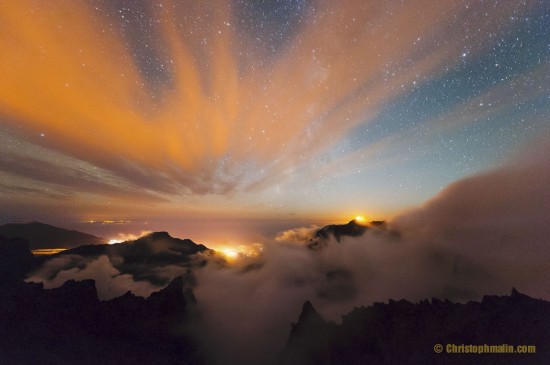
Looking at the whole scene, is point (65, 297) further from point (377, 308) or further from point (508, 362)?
point (508, 362)

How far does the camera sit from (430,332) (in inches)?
5861

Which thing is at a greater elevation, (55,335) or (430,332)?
(430,332)

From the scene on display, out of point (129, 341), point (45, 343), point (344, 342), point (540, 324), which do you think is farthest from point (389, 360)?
point (45, 343)

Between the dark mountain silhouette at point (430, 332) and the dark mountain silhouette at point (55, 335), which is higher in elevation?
the dark mountain silhouette at point (430, 332)

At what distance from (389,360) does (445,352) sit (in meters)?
37.4

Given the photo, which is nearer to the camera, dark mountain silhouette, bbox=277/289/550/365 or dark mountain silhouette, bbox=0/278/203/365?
dark mountain silhouette, bbox=277/289/550/365

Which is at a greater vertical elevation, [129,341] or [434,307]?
[434,307]

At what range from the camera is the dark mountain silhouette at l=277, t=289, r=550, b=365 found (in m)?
136

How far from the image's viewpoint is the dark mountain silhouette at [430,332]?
135750 mm

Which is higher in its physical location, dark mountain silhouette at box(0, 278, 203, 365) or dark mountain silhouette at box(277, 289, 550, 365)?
dark mountain silhouette at box(277, 289, 550, 365)

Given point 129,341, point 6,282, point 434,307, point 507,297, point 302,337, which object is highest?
point 507,297

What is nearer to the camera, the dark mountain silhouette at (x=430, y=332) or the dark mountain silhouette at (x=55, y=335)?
the dark mountain silhouette at (x=430, y=332)

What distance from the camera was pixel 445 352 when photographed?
150 metres

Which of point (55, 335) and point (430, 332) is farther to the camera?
point (55, 335)
